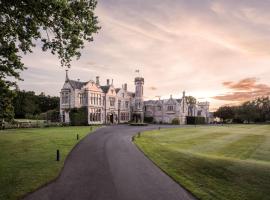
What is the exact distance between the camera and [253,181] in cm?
1425

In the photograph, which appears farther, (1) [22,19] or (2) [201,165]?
(2) [201,165]

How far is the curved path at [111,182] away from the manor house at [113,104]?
153ft

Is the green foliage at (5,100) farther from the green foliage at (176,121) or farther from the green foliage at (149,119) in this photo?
the green foliage at (149,119)

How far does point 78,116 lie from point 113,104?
17126 millimetres

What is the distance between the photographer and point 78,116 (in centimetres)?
6222

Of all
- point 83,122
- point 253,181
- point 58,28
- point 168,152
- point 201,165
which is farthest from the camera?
point 83,122

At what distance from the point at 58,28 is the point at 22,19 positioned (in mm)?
2116

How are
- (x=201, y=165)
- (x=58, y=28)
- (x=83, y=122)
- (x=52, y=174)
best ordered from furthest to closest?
(x=83, y=122) → (x=201, y=165) → (x=58, y=28) → (x=52, y=174)

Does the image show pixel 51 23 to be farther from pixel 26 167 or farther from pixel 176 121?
pixel 176 121

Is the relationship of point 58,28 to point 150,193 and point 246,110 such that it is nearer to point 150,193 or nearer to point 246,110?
point 150,193

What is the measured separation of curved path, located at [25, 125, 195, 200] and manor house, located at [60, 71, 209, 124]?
153 feet

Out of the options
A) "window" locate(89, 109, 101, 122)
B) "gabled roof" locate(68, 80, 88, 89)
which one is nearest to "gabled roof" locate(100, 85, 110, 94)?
"window" locate(89, 109, 101, 122)

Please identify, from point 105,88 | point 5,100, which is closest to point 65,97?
point 105,88

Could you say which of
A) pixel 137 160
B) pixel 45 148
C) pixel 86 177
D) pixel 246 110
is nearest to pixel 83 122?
pixel 45 148
